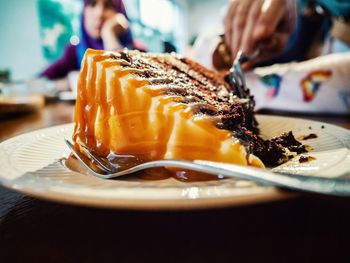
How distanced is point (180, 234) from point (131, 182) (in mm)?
144

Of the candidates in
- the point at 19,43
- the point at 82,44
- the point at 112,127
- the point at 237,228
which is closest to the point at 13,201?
the point at 112,127

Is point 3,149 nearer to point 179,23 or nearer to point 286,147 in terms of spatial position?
point 286,147

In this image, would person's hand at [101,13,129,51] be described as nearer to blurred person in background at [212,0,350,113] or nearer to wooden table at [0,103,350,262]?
blurred person in background at [212,0,350,113]

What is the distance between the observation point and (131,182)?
1.71ft

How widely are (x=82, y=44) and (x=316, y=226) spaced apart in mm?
4131

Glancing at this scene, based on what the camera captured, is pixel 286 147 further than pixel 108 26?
No

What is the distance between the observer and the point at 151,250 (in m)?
0.38

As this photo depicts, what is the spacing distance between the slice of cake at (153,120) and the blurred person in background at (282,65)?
0.79 m

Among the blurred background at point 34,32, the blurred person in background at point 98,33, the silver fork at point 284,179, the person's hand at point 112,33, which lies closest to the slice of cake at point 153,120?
the silver fork at point 284,179

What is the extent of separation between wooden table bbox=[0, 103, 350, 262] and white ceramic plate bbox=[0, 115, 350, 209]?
48mm

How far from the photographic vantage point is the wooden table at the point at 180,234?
1.21 ft

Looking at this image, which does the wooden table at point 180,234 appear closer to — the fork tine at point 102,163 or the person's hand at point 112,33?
the fork tine at point 102,163

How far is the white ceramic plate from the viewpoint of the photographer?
36cm

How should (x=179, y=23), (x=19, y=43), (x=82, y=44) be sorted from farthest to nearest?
(x=179, y=23), (x=19, y=43), (x=82, y=44)
